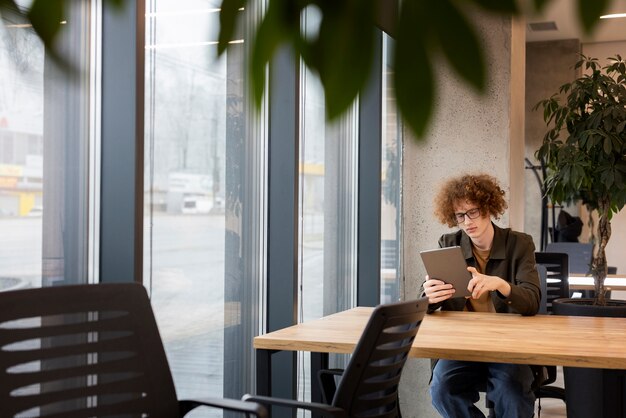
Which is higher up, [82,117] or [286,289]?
[82,117]

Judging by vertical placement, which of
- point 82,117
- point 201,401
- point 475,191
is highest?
point 82,117

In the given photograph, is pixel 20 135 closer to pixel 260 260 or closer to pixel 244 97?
pixel 260 260

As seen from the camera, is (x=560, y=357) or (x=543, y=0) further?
(x=560, y=357)

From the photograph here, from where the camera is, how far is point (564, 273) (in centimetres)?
436

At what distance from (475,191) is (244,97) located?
3.11m

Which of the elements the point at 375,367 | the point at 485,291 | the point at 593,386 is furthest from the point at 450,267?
the point at 375,367

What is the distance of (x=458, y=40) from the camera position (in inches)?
13.1

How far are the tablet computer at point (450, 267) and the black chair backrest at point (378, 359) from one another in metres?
0.75

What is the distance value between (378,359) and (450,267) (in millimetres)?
951

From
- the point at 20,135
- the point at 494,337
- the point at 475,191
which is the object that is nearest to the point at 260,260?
the point at 475,191

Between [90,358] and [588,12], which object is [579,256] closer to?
[90,358]

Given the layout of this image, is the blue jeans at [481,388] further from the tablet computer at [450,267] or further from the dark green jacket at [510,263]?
the tablet computer at [450,267]

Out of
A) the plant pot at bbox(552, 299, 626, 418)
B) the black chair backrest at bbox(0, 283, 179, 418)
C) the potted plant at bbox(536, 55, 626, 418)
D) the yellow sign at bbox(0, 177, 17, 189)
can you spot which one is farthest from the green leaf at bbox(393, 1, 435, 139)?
the potted plant at bbox(536, 55, 626, 418)

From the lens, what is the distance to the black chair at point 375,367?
219cm
